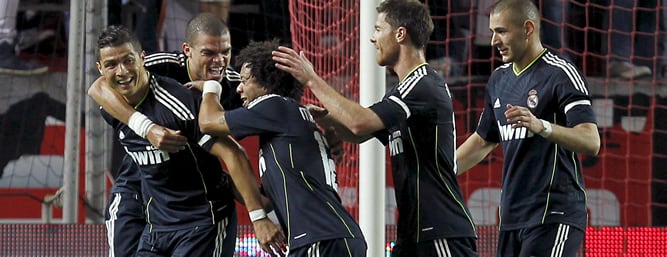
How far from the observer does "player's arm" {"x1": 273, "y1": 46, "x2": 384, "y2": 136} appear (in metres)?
4.23

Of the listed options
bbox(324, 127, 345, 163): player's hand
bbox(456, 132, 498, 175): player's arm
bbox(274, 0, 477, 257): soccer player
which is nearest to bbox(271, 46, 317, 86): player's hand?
bbox(274, 0, 477, 257): soccer player

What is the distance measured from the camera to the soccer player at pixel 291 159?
4.21 metres

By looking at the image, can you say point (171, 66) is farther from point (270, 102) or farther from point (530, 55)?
point (530, 55)

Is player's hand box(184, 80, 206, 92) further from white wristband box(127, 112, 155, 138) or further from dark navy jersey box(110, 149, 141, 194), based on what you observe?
dark navy jersey box(110, 149, 141, 194)

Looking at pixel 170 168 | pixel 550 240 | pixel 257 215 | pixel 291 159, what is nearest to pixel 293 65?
pixel 291 159

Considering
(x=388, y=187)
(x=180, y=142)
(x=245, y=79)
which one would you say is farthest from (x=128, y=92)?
(x=388, y=187)

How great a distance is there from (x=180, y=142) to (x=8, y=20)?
17.4ft

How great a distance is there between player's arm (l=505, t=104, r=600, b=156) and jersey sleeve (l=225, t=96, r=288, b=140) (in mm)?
839

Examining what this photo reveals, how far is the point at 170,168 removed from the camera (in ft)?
15.7

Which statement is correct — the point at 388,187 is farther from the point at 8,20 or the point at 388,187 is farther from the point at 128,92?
the point at 128,92

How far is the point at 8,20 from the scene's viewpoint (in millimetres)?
9391

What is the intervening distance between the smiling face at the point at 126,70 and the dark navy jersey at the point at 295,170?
0.68m

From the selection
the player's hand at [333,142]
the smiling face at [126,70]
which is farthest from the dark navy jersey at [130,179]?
the player's hand at [333,142]

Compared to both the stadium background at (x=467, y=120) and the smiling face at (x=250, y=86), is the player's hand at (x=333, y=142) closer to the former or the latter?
the smiling face at (x=250, y=86)
